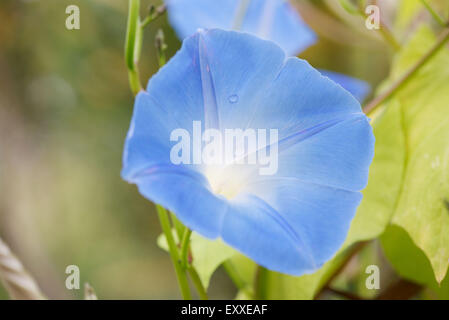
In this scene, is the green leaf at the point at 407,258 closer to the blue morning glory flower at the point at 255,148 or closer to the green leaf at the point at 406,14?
the blue morning glory flower at the point at 255,148

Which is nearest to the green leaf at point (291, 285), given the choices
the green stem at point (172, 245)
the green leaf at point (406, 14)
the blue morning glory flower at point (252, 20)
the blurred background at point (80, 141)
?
the green stem at point (172, 245)

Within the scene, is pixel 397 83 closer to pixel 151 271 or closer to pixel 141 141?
pixel 141 141

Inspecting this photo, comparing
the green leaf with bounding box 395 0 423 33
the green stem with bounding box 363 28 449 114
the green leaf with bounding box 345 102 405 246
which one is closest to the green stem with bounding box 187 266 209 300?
the green leaf with bounding box 345 102 405 246

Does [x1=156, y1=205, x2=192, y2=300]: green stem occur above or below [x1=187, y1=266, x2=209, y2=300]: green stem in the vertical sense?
above

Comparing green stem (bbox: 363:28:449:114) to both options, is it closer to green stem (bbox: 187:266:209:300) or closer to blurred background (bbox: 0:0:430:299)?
green stem (bbox: 187:266:209:300)

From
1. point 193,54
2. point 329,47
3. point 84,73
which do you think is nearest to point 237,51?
point 193,54
